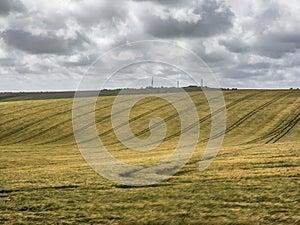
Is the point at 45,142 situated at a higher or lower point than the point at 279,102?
lower

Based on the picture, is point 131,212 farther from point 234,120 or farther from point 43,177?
point 234,120

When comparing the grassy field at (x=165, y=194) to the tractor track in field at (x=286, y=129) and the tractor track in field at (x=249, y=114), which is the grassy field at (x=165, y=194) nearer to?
the tractor track in field at (x=286, y=129)

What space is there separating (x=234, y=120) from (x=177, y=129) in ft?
45.1

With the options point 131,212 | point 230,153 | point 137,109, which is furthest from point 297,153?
point 137,109

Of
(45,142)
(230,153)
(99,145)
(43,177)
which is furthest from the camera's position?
(45,142)

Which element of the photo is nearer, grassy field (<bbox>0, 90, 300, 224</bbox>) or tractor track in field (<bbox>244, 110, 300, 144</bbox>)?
grassy field (<bbox>0, 90, 300, 224</bbox>)

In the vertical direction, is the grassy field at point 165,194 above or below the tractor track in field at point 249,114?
below

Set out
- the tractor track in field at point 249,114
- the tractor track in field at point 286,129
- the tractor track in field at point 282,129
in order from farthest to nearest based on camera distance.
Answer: the tractor track in field at point 249,114, the tractor track in field at point 282,129, the tractor track in field at point 286,129

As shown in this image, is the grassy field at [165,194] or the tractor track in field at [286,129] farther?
the tractor track in field at [286,129]

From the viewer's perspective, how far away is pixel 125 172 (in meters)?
35.8

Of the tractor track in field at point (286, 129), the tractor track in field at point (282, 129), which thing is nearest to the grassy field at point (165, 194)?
the tractor track in field at point (286, 129)

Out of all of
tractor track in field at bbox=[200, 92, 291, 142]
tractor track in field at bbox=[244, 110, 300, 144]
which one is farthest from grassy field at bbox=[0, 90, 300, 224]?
tractor track in field at bbox=[200, 92, 291, 142]

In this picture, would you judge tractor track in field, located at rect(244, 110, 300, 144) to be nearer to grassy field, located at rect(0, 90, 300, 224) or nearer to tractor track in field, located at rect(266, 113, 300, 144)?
tractor track in field, located at rect(266, 113, 300, 144)

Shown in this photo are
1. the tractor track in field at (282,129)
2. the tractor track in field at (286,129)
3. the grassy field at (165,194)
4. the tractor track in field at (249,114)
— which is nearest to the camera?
the grassy field at (165,194)
